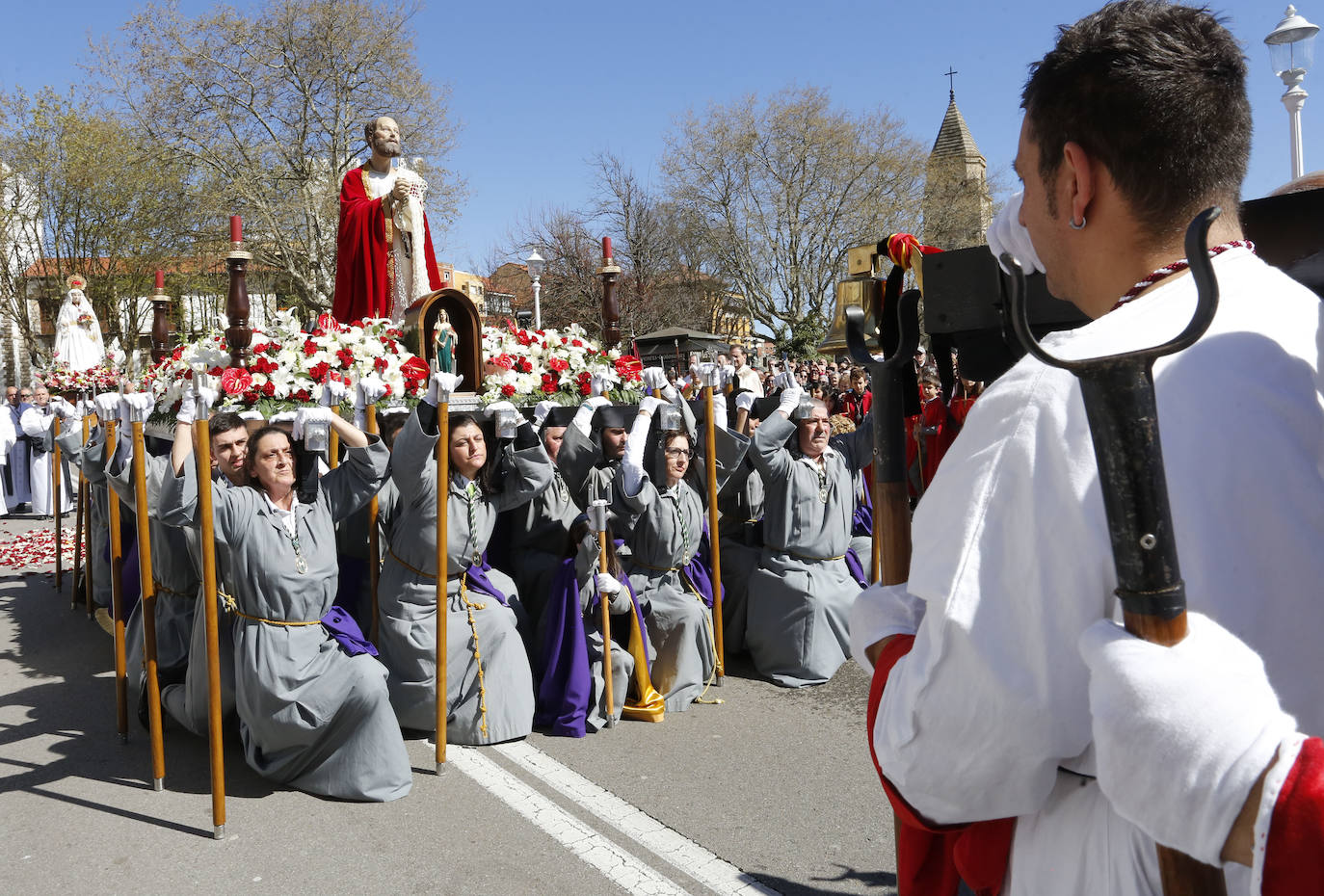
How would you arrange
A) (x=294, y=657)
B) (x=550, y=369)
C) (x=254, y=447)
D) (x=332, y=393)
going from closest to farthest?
1. (x=294, y=657)
2. (x=254, y=447)
3. (x=332, y=393)
4. (x=550, y=369)

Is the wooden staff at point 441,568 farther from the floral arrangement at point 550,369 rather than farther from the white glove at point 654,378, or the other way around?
the white glove at point 654,378

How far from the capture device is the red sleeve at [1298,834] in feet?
2.63

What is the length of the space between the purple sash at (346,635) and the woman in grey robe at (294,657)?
0.20ft

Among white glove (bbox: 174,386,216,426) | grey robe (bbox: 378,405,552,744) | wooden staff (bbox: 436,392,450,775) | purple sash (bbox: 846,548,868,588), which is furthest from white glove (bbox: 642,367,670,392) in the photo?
white glove (bbox: 174,386,216,426)

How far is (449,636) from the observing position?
504 centimetres

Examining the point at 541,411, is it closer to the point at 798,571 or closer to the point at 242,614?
the point at 798,571

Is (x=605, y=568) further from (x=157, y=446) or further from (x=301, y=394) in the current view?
(x=157, y=446)

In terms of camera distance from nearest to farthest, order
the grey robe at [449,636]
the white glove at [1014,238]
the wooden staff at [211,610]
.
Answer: the white glove at [1014,238] < the wooden staff at [211,610] < the grey robe at [449,636]

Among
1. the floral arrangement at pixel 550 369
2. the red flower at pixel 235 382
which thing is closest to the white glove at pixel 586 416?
the floral arrangement at pixel 550 369

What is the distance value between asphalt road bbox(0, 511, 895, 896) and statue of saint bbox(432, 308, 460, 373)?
242 cm

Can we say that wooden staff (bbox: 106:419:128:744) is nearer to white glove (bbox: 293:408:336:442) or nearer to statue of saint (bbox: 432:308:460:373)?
white glove (bbox: 293:408:336:442)

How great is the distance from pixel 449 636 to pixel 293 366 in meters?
1.88

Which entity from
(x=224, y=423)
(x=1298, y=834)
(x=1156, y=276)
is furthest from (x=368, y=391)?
(x=1298, y=834)

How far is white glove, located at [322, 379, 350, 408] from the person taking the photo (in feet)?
15.6
